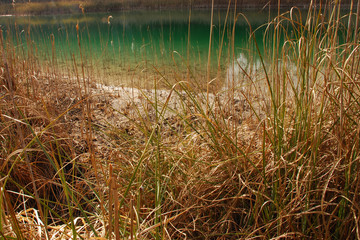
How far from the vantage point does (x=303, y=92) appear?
2.91ft

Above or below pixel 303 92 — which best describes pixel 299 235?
below

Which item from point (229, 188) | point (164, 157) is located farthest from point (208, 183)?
point (164, 157)

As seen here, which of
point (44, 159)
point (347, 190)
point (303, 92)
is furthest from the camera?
point (44, 159)

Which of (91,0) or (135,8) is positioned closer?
(91,0)

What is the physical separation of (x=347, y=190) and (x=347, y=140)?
156mm

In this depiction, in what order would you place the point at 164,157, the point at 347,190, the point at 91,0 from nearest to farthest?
the point at 347,190
the point at 164,157
the point at 91,0

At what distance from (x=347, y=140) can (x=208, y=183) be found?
17.5 inches

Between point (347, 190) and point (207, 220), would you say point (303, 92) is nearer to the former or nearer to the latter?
point (347, 190)

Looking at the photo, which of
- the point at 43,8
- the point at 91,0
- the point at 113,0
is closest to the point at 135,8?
the point at 113,0

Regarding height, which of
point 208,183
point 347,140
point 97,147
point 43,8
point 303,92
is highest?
point 43,8

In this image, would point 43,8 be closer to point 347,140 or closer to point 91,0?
point 91,0

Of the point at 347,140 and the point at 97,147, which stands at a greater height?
the point at 347,140

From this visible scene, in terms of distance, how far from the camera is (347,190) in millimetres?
756

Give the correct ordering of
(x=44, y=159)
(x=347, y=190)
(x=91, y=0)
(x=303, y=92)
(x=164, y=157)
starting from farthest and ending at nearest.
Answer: (x=91, y=0) → (x=44, y=159) → (x=164, y=157) → (x=303, y=92) → (x=347, y=190)
